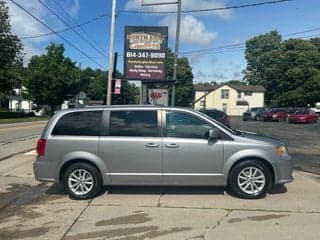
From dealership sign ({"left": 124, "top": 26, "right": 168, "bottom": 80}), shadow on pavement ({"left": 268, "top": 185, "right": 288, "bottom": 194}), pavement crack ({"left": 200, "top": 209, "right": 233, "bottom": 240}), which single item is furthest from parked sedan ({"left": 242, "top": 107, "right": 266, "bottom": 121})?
pavement crack ({"left": 200, "top": 209, "right": 233, "bottom": 240})

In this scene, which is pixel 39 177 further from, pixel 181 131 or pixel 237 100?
pixel 237 100

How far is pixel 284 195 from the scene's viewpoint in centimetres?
936

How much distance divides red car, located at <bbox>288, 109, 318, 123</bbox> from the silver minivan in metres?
43.1

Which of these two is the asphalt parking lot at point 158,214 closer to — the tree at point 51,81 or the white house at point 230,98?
the tree at point 51,81

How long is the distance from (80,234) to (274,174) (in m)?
3.88

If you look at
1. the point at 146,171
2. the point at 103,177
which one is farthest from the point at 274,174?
the point at 103,177

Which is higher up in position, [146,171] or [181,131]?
[181,131]

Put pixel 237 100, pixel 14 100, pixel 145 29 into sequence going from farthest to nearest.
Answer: pixel 14 100, pixel 237 100, pixel 145 29

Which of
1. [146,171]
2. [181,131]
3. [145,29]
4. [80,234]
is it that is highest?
[145,29]

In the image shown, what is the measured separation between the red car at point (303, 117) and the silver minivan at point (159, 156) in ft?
142

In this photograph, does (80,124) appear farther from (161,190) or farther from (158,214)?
(158,214)

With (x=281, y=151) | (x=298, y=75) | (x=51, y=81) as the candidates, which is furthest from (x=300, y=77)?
(x=281, y=151)

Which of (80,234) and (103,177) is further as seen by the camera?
(103,177)

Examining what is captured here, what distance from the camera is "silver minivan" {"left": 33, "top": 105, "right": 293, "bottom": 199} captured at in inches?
359
